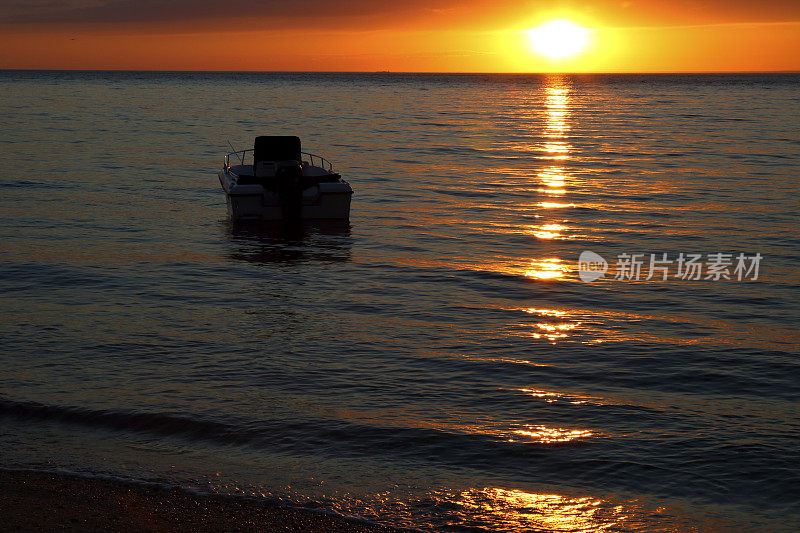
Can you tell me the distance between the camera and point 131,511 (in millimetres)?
6562

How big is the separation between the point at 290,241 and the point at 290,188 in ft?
6.25

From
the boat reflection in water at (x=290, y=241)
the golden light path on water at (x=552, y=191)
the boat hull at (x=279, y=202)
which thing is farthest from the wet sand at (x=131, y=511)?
the boat hull at (x=279, y=202)

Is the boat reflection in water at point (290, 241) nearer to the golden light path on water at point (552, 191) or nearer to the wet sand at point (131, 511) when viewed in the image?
the golden light path on water at point (552, 191)

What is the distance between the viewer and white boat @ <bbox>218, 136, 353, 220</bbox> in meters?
21.9

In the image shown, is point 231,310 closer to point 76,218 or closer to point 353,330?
point 353,330

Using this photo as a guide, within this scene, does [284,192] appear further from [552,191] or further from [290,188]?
[552,191]

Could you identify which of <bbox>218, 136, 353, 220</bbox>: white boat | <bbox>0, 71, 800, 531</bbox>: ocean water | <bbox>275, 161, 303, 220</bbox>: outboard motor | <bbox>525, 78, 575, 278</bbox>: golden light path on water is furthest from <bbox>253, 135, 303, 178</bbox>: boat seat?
<bbox>525, 78, 575, 278</bbox>: golden light path on water

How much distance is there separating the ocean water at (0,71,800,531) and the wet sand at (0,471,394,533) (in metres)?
0.30

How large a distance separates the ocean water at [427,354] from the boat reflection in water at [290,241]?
112mm

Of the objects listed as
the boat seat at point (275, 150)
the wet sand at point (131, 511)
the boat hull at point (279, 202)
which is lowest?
the wet sand at point (131, 511)

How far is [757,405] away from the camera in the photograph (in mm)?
9727

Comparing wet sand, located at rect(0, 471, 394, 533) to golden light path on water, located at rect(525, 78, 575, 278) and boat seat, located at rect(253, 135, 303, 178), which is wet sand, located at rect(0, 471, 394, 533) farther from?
boat seat, located at rect(253, 135, 303, 178)

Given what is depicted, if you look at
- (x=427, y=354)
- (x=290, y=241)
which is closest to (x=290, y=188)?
(x=290, y=241)

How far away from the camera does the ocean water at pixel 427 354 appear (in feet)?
24.9
